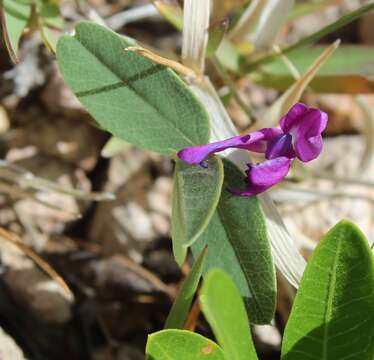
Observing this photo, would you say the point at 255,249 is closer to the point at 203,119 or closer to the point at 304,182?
the point at 203,119

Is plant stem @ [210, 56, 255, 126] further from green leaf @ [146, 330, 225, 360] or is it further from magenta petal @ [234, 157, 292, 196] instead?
green leaf @ [146, 330, 225, 360]

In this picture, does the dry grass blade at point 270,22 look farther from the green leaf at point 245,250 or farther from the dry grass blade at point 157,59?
the green leaf at point 245,250

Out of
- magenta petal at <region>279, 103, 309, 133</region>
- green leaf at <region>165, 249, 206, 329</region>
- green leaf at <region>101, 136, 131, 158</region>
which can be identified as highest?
magenta petal at <region>279, 103, 309, 133</region>

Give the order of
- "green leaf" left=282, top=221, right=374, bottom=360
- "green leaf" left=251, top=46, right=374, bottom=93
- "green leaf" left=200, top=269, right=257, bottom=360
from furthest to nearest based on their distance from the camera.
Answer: "green leaf" left=251, top=46, right=374, bottom=93, "green leaf" left=282, top=221, right=374, bottom=360, "green leaf" left=200, top=269, right=257, bottom=360

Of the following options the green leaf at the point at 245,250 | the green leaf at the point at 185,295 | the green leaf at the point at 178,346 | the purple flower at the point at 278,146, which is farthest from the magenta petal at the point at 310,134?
the green leaf at the point at 178,346

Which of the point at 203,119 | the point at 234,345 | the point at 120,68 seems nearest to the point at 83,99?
the point at 120,68

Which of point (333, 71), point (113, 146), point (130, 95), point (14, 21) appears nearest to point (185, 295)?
point (130, 95)

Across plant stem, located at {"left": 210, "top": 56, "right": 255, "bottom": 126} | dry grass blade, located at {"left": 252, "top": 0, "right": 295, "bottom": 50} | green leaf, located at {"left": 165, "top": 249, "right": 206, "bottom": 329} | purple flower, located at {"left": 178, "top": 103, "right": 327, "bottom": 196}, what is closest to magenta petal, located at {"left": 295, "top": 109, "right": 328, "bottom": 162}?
purple flower, located at {"left": 178, "top": 103, "right": 327, "bottom": 196}
